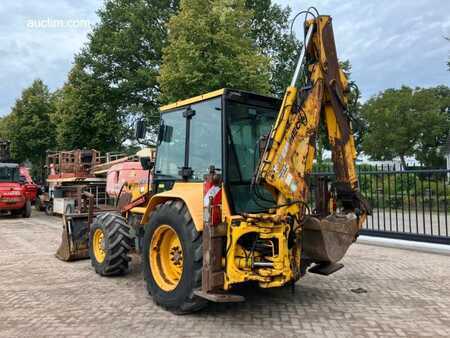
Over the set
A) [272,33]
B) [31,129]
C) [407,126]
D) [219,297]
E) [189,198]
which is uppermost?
[272,33]

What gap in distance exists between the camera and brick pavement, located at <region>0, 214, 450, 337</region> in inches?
161

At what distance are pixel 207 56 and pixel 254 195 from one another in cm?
935

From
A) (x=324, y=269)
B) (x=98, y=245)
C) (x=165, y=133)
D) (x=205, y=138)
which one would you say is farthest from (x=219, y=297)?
(x=98, y=245)

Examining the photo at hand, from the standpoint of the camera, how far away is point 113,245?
5.95 meters

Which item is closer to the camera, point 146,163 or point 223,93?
point 223,93

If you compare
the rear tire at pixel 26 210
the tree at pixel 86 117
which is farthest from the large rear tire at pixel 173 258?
the tree at pixel 86 117

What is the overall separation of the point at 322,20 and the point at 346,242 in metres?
2.50

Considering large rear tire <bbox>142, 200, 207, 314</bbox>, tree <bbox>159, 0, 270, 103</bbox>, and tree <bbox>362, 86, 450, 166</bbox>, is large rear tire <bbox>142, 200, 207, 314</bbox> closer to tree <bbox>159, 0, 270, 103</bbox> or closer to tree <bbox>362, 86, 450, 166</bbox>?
tree <bbox>159, 0, 270, 103</bbox>

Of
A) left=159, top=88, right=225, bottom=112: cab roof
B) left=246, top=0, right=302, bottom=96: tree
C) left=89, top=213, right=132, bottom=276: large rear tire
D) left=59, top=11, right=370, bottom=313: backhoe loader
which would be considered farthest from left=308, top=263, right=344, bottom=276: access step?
left=246, top=0, right=302, bottom=96: tree

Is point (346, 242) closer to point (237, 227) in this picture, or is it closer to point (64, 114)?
point (237, 227)

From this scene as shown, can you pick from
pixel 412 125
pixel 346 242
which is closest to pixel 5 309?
pixel 346 242

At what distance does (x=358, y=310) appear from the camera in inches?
185

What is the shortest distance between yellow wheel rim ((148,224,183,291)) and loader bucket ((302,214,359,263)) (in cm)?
150

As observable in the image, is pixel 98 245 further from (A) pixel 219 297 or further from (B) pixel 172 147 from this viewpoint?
(A) pixel 219 297
